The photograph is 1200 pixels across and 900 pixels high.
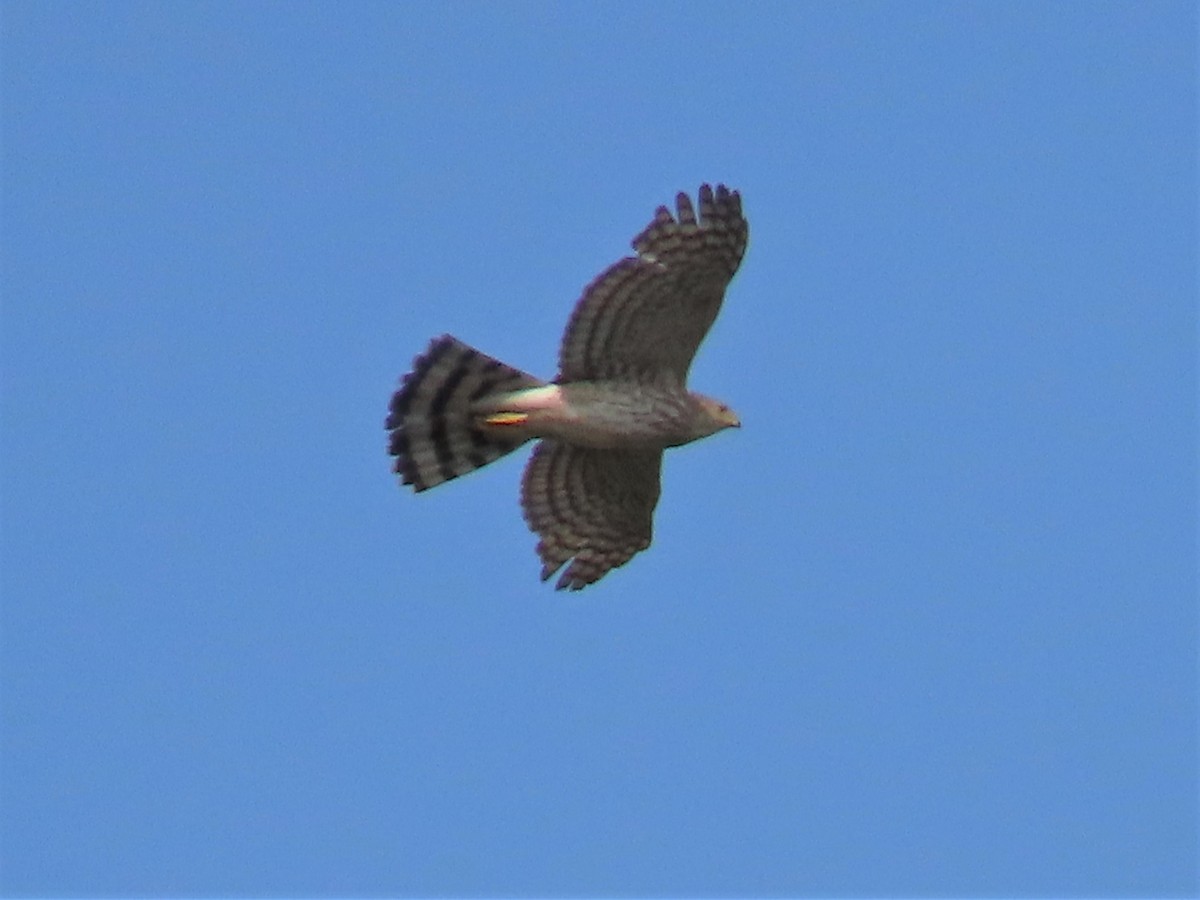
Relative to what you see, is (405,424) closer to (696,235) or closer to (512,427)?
(512,427)

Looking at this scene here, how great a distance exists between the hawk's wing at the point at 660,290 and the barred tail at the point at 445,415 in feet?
1.61

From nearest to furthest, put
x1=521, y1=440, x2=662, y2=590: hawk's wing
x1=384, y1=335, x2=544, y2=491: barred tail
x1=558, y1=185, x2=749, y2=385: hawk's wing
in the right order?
x1=558, y1=185, x2=749, y2=385: hawk's wing < x1=384, y1=335, x2=544, y2=491: barred tail < x1=521, y1=440, x2=662, y2=590: hawk's wing

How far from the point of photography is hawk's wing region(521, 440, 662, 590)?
2580 cm

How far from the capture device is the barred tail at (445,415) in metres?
25.2

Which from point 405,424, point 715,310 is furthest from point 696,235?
point 405,424

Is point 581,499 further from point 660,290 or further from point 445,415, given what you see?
point 660,290

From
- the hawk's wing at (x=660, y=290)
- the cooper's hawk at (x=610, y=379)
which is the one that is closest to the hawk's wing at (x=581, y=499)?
the cooper's hawk at (x=610, y=379)

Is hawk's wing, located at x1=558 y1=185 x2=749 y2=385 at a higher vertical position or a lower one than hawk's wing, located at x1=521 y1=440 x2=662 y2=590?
higher

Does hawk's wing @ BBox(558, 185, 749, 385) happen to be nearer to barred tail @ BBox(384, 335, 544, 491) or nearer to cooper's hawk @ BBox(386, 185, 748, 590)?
cooper's hawk @ BBox(386, 185, 748, 590)

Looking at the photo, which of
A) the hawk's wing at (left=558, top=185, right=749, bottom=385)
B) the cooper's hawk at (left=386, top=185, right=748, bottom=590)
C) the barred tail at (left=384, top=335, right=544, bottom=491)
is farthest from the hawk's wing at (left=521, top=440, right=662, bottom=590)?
the hawk's wing at (left=558, top=185, right=749, bottom=385)

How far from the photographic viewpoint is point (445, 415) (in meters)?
25.3

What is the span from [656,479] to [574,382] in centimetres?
113

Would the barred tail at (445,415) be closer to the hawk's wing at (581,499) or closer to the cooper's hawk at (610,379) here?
the cooper's hawk at (610,379)

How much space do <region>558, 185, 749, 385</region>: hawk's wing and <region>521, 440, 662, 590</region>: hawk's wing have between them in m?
0.84
